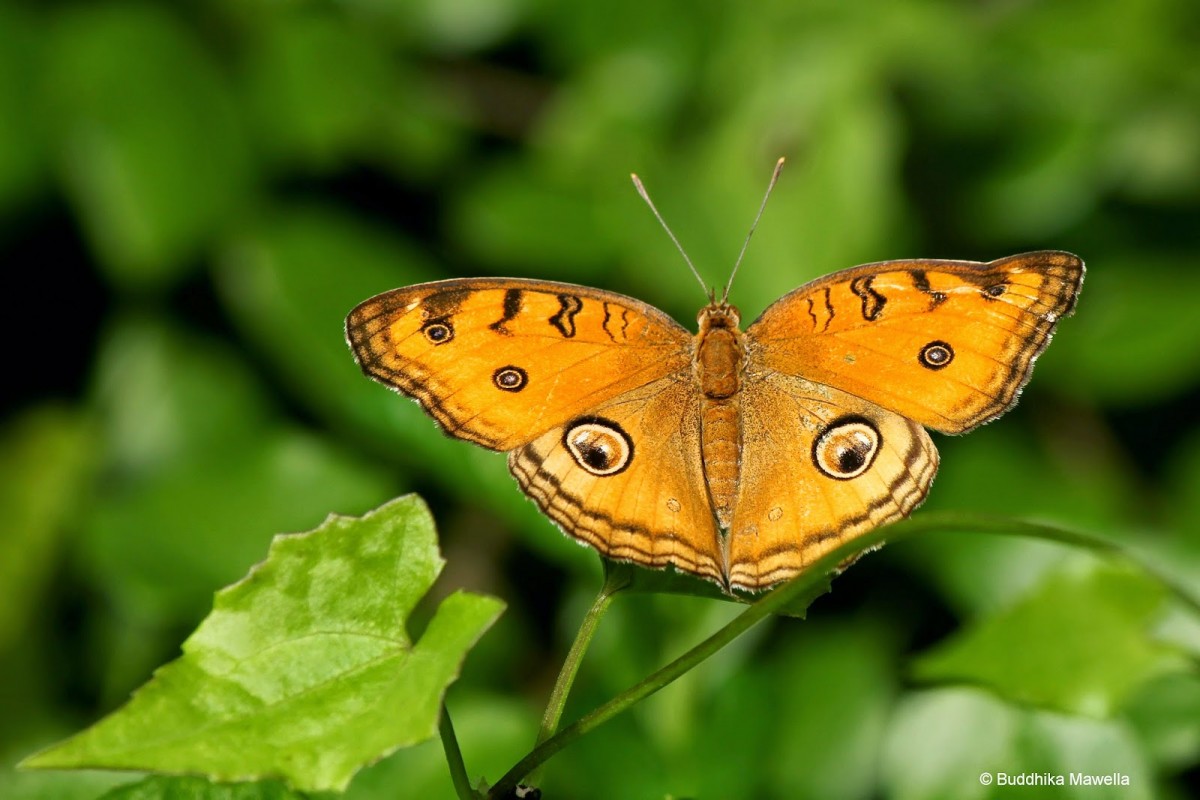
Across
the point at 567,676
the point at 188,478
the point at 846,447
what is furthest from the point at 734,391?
the point at 188,478

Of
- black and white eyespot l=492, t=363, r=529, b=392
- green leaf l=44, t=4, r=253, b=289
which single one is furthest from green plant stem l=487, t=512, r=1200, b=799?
green leaf l=44, t=4, r=253, b=289

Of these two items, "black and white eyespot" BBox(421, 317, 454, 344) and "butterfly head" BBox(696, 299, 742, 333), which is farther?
"butterfly head" BBox(696, 299, 742, 333)

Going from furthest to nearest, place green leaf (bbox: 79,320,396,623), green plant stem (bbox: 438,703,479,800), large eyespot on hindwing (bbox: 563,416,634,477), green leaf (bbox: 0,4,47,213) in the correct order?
green leaf (bbox: 0,4,47,213) → green leaf (bbox: 79,320,396,623) → large eyespot on hindwing (bbox: 563,416,634,477) → green plant stem (bbox: 438,703,479,800)

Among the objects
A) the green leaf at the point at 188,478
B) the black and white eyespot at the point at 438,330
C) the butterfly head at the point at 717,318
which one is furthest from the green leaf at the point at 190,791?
the green leaf at the point at 188,478

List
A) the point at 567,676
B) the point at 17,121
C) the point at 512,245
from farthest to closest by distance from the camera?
the point at 512,245
the point at 17,121
the point at 567,676

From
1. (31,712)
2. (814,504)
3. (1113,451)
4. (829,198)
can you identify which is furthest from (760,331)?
(31,712)

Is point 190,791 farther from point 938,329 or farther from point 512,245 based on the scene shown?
point 512,245

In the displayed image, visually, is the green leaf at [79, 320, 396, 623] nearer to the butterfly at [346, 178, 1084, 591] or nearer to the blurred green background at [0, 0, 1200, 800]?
the blurred green background at [0, 0, 1200, 800]
